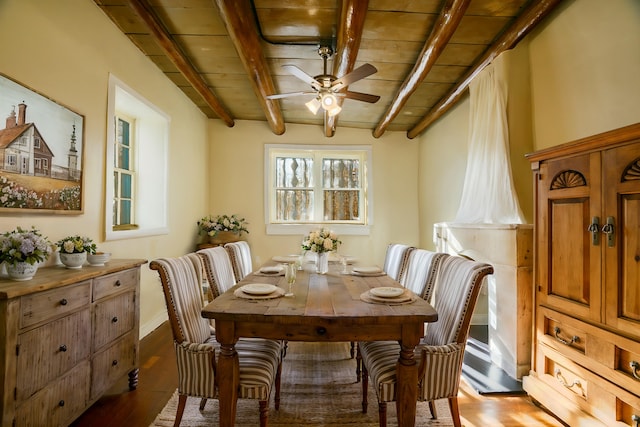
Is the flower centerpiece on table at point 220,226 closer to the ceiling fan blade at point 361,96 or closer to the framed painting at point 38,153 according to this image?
the framed painting at point 38,153

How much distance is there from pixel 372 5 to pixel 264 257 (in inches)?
148

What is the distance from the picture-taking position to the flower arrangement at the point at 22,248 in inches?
62.2

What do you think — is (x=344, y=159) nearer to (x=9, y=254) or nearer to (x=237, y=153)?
(x=237, y=153)

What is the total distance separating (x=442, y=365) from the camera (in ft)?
5.52

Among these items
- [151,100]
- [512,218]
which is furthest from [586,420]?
[151,100]

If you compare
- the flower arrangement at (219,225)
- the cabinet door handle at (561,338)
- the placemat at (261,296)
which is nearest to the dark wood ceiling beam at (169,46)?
the flower arrangement at (219,225)

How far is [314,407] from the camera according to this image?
7.08ft

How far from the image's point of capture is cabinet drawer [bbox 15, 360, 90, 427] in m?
1.52

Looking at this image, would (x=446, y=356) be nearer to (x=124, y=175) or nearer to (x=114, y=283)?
(x=114, y=283)

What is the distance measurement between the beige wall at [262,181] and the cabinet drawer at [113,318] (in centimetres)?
302

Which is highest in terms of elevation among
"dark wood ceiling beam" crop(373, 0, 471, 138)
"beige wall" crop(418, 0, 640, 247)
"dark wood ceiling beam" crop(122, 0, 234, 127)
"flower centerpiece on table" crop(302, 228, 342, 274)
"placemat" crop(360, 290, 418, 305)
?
"dark wood ceiling beam" crop(122, 0, 234, 127)

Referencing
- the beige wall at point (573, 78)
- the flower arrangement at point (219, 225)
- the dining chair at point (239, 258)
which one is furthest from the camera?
the flower arrangement at point (219, 225)

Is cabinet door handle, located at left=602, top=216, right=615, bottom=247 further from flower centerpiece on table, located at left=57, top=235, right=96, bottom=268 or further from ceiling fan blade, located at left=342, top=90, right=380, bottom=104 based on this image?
flower centerpiece on table, located at left=57, top=235, right=96, bottom=268

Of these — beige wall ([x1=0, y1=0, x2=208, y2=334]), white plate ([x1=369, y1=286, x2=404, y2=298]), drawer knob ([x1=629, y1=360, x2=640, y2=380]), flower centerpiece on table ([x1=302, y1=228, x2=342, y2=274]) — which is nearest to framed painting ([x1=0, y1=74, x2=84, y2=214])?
beige wall ([x1=0, y1=0, x2=208, y2=334])
